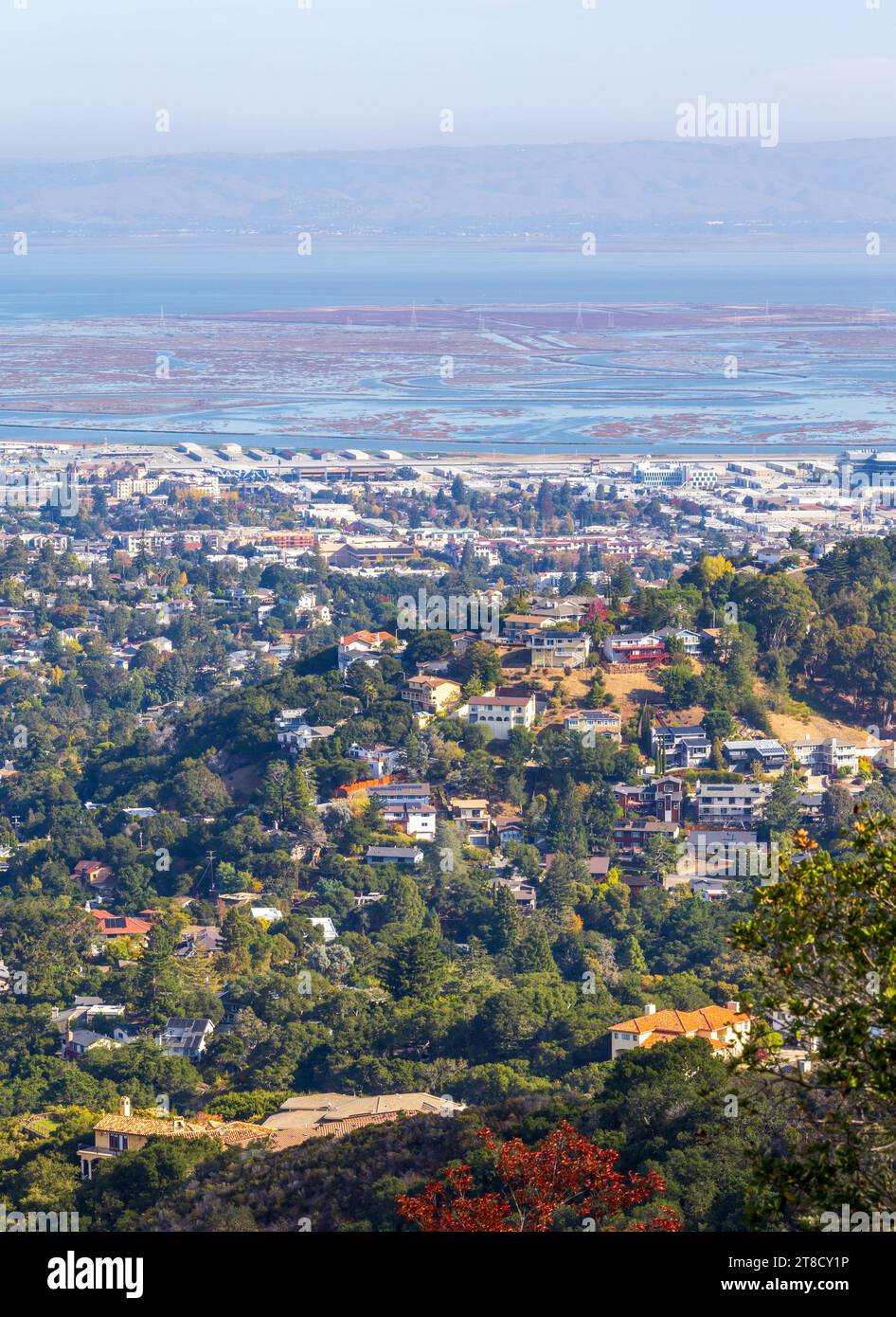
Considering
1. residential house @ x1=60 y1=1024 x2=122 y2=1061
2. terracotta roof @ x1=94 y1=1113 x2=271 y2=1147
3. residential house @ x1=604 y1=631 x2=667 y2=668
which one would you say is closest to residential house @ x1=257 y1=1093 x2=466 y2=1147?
terracotta roof @ x1=94 y1=1113 x2=271 y2=1147

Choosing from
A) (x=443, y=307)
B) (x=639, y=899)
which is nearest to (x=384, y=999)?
(x=639, y=899)

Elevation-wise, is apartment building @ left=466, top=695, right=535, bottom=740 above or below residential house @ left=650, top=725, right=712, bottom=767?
above

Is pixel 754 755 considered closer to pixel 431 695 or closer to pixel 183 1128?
pixel 431 695

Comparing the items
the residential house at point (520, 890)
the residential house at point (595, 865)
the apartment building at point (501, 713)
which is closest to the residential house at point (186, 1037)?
the residential house at point (520, 890)

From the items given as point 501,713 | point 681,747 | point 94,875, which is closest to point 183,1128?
point 94,875

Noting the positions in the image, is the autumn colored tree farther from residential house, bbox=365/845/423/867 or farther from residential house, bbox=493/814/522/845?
residential house, bbox=493/814/522/845
